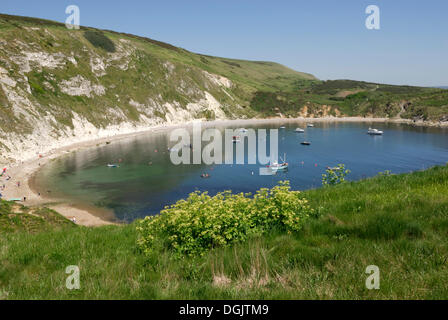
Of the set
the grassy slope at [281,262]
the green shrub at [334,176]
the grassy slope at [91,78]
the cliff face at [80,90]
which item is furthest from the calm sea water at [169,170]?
the grassy slope at [281,262]

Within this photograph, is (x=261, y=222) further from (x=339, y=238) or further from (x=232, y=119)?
(x=232, y=119)

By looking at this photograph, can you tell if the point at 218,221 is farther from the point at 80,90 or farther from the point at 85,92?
the point at 85,92

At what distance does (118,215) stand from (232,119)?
494 feet

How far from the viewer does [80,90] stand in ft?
375

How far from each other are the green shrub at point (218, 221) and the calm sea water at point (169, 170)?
29783mm

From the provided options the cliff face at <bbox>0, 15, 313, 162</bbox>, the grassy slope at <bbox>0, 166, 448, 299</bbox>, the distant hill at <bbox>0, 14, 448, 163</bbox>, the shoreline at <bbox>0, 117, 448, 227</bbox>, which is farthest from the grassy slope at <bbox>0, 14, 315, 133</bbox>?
the grassy slope at <bbox>0, 166, 448, 299</bbox>

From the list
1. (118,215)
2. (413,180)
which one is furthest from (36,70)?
(413,180)

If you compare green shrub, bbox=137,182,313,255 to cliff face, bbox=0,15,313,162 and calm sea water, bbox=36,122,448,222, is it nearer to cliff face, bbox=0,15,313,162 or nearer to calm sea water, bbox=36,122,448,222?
calm sea water, bbox=36,122,448,222

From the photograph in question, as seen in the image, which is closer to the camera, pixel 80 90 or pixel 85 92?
pixel 80 90

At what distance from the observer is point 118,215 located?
4478cm

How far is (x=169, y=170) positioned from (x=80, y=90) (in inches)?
2654

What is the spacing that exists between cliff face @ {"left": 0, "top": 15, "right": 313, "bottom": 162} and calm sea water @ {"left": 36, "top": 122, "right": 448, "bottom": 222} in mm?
11852

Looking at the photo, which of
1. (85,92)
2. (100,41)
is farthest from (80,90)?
(100,41)

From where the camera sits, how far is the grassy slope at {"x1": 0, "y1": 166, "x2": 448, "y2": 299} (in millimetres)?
5043
